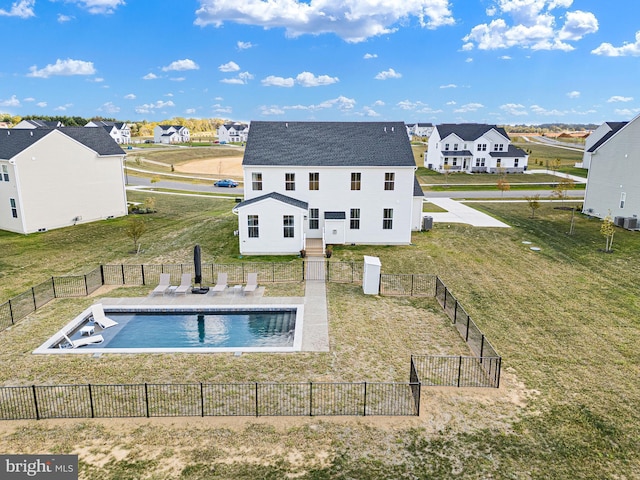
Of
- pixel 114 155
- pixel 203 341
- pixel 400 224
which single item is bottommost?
pixel 203 341

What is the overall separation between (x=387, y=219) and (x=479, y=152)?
176 feet

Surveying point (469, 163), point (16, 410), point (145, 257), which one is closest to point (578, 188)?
point (469, 163)

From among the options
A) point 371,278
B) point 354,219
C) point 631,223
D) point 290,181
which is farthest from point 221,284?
point 631,223

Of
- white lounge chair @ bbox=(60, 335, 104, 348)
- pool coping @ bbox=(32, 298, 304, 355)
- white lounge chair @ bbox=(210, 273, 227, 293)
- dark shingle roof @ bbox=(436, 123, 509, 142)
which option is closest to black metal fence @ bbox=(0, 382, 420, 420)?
pool coping @ bbox=(32, 298, 304, 355)

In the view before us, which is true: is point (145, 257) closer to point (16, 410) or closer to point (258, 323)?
point (258, 323)

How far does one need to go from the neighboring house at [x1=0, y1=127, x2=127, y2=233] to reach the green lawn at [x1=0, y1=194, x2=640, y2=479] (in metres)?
9.55

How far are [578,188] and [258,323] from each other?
185ft

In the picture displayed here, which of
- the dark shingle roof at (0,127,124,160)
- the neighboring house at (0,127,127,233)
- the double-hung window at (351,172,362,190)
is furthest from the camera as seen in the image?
the dark shingle roof at (0,127,124,160)

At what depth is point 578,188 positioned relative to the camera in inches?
2378

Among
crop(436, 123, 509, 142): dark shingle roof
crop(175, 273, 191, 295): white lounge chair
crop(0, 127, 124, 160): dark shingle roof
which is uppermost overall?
crop(436, 123, 509, 142): dark shingle roof

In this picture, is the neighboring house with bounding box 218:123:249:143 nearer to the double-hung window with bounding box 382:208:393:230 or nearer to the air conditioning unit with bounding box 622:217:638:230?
the double-hung window with bounding box 382:208:393:230

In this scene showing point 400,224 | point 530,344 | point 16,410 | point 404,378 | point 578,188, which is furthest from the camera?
point 578,188

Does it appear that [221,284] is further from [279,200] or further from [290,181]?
[290,181]

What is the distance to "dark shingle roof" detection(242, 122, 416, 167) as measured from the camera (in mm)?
31094
